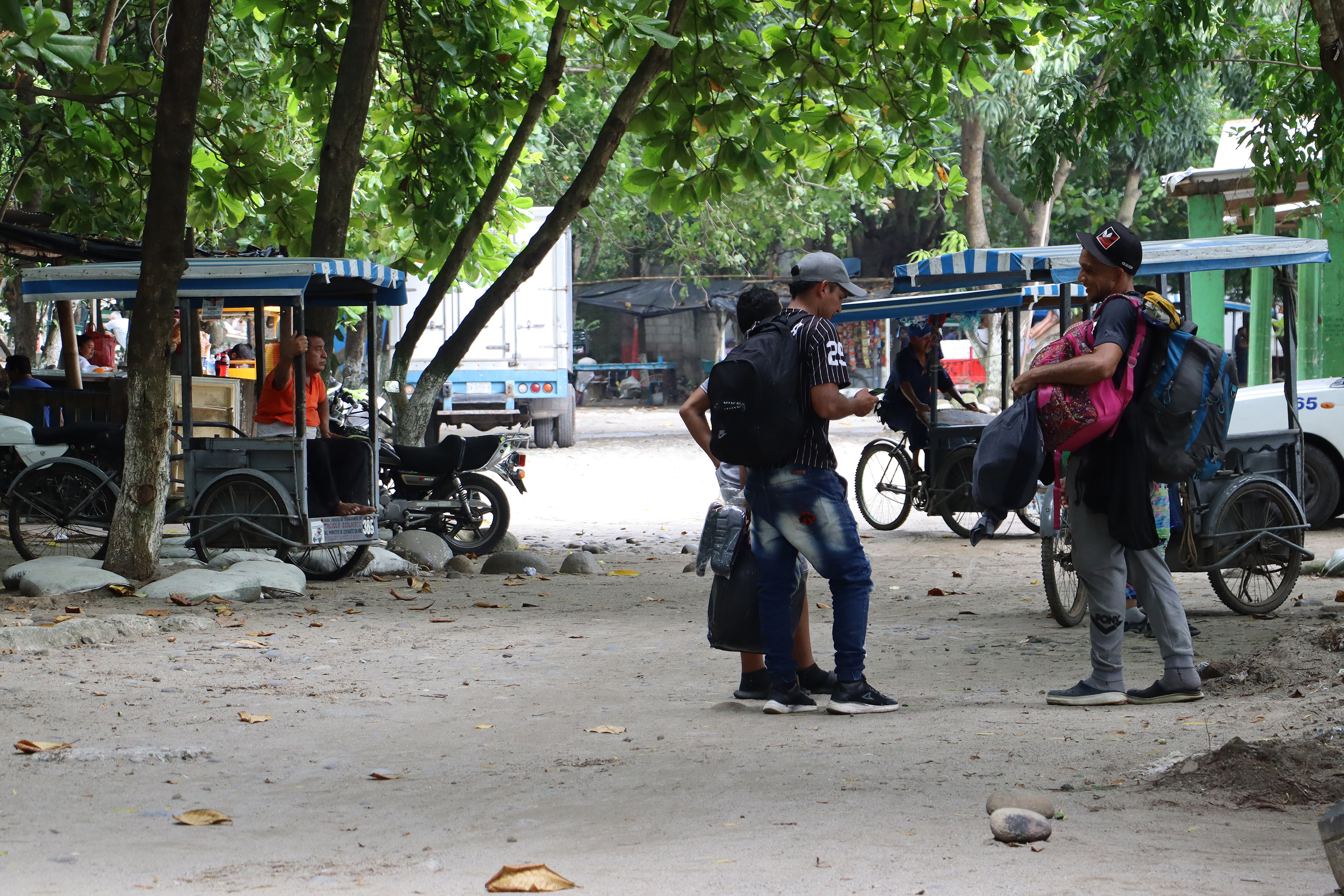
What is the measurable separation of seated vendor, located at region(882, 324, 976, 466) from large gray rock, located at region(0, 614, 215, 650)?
6230mm

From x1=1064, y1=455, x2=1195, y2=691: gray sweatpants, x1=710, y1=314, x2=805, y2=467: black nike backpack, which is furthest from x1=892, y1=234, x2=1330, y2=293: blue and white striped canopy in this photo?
x1=710, y1=314, x2=805, y2=467: black nike backpack

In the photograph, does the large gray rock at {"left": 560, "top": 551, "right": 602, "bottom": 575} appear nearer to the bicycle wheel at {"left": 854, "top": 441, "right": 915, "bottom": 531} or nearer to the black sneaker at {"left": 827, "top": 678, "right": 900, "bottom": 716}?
the bicycle wheel at {"left": 854, "top": 441, "right": 915, "bottom": 531}

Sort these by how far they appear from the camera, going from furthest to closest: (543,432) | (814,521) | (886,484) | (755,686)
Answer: (543,432)
(886,484)
(755,686)
(814,521)

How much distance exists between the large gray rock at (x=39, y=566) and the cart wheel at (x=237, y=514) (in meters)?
0.67

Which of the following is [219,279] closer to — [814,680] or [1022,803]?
[814,680]

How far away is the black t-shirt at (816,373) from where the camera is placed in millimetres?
5074

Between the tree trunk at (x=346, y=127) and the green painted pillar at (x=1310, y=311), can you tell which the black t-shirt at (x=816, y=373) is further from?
the green painted pillar at (x=1310, y=311)

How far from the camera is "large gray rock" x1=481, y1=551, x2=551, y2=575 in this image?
394 inches

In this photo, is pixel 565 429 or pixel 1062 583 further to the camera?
pixel 565 429

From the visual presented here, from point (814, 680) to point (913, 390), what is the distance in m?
6.47

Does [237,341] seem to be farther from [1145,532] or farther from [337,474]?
[1145,532]

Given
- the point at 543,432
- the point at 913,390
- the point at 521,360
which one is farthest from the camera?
the point at 543,432

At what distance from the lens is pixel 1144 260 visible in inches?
340

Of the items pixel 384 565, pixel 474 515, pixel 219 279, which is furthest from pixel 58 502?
pixel 474 515
